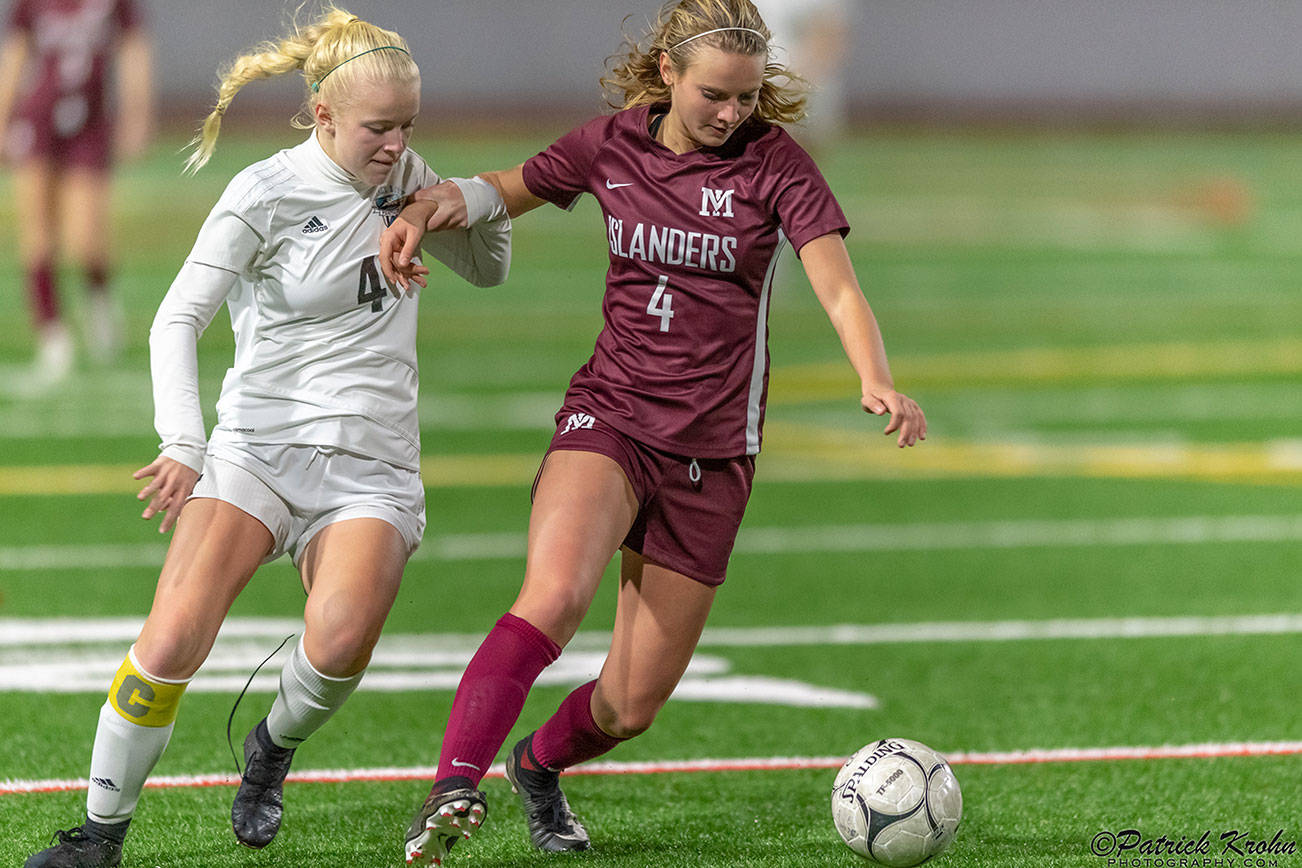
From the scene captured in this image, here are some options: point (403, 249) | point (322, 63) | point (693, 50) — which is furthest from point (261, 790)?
point (693, 50)

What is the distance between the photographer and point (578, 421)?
14.0 feet

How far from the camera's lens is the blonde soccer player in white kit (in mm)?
3920

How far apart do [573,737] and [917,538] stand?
14.8ft

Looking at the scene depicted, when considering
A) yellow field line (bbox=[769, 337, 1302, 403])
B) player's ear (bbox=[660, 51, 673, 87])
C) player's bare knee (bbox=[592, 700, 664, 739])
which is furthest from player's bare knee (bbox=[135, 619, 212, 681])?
yellow field line (bbox=[769, 337, 1302, 403])

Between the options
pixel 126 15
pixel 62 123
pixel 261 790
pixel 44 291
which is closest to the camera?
pixel 261 790

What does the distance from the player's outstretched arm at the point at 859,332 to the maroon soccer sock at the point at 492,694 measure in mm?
867

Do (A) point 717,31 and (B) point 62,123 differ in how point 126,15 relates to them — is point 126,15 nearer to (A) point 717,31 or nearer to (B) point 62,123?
(B) point 62,123

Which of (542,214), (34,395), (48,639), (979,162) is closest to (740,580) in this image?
(48,639)

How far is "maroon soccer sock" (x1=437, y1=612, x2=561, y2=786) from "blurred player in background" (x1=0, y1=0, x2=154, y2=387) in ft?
31.0

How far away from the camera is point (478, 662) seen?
3850 millimetres

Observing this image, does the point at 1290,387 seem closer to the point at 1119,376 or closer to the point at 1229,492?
the point at 1119,376

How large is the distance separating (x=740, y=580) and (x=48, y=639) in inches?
112

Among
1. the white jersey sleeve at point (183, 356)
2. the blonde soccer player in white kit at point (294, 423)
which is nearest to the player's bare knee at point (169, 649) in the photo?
the blonde soccer player in white kit at point (294, 423)

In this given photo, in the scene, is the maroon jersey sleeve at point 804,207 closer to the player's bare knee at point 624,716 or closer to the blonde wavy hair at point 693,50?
the blonde wavy hair at point 693,50
